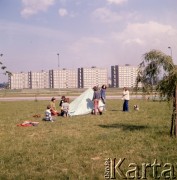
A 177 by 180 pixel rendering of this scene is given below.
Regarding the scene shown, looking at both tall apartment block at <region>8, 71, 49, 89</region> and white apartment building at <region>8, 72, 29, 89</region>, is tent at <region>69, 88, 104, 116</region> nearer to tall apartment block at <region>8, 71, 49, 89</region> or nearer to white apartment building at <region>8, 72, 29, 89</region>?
white apartment building at <region>8, 72, 29, 89</region>

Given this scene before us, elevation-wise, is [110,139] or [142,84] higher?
[142,84]

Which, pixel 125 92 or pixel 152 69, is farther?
pixel 125 92

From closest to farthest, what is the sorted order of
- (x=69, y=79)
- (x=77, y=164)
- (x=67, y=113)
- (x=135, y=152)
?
(x=77, y=164) → (x=135, y=152) → (x=67, y=113) → (x=69, y=79)

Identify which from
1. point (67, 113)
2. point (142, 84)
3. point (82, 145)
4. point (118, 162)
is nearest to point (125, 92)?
point (67, 113)

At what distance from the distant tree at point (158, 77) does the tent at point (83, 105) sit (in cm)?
1005

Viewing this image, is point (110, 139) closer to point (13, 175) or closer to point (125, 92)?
point (13, 175)

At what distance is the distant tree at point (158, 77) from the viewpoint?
12.4 meters

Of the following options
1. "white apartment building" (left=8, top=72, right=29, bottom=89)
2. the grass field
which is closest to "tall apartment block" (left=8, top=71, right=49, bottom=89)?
"white apartment building" (left=8, top=72, right=29, bottom=89)

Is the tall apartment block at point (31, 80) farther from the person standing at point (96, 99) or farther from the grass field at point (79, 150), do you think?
the grass field at point (79, 150)

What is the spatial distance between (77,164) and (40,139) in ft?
13.5

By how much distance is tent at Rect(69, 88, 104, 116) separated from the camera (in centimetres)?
2299

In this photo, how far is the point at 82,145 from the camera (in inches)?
441

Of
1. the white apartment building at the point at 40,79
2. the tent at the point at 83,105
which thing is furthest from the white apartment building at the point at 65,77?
the tent at the point at 83,105

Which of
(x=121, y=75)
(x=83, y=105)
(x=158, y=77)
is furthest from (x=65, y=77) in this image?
(x=158, y=77)
